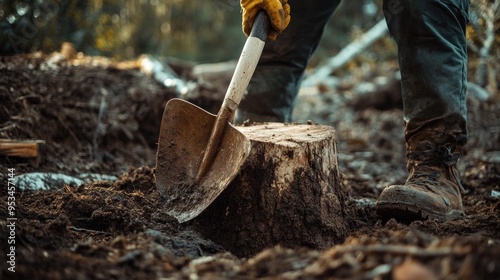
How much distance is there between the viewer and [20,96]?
3.86 meters

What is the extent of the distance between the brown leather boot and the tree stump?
395mm

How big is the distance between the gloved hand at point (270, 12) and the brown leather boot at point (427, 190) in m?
1.01

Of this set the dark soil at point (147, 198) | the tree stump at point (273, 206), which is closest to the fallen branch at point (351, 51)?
the dark soil at point (147, 198)

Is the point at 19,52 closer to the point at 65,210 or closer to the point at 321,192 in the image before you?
the point at 65,210

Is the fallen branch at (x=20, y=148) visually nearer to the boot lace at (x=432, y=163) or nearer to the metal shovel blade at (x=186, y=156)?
the metal shovel blade at (x=186, y=156)

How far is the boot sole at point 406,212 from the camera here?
104 inches

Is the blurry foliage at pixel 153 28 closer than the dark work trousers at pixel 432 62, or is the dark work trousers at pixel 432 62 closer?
the dark work trousers at pixel 432 62

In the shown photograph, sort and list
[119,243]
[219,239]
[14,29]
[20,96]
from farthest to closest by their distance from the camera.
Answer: [14,29] → [20,96] → [219,239] → [119,243]

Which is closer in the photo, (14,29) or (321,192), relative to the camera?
(321,192)

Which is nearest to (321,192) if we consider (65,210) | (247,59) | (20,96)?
(247,59)

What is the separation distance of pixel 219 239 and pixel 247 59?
870 mm

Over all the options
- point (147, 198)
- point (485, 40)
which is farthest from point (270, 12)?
point (485, 40)

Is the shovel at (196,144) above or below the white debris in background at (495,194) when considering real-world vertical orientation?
above

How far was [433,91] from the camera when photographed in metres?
2.83
